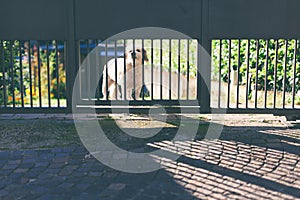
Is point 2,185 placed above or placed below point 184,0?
below

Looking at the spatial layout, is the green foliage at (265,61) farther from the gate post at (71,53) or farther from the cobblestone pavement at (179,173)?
the gate post at (71,53)

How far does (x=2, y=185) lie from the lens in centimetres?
446

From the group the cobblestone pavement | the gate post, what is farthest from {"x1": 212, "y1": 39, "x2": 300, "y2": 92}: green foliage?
the gate post

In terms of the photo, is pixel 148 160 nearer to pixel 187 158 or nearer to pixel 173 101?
pixel 187 158

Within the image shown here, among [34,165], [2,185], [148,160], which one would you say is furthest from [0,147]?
[148,160]

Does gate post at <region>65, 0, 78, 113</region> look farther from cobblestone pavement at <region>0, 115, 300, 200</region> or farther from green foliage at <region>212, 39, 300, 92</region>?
green foliage at <region>212, 39, 300, 92</region>

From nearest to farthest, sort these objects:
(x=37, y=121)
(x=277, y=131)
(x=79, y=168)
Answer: (x=79, y=168) < (x=277, y=131) < (x=37, y=121)

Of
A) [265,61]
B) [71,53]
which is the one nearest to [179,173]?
[71,53]

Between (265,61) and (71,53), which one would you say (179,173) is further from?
(265,61)

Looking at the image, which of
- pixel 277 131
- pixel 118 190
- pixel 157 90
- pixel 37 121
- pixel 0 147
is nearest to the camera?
pixel 118 190

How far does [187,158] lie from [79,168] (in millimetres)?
1206

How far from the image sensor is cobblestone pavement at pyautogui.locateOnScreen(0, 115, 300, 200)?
13.9ft

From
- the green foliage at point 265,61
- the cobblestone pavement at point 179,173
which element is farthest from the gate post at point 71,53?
the green foliage at point 265,61

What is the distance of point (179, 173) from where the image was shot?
473cm
